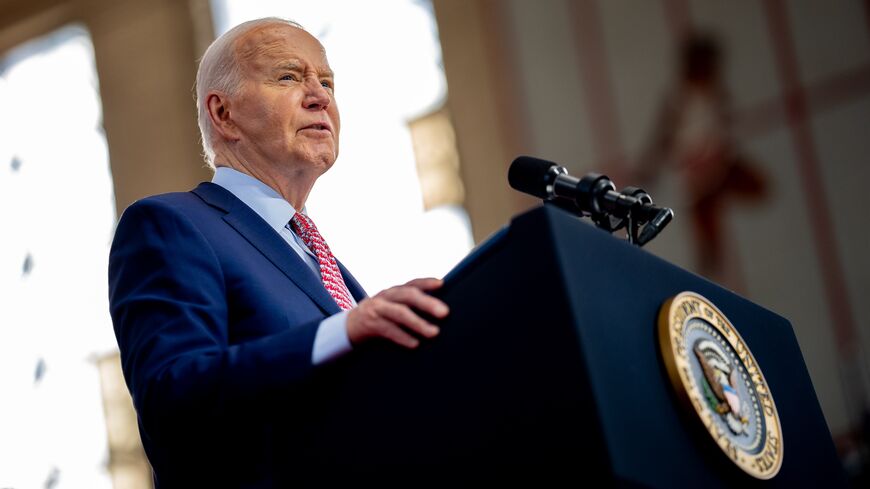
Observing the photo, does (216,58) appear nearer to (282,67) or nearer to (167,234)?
(282,67)

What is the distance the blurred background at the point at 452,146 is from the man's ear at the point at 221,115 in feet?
10.4

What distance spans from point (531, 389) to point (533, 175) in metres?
0.69

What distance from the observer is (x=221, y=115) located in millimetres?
2621

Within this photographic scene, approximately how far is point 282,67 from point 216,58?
161 millimetres

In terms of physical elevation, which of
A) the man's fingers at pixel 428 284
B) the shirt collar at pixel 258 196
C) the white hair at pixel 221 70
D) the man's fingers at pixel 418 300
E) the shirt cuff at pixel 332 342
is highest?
the white hair at pixel 221 70

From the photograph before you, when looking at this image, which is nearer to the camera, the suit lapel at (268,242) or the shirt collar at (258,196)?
the suit lapel at (268,242)

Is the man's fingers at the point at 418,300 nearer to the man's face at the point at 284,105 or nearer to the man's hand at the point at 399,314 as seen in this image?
the man's hand at the point at 399,314

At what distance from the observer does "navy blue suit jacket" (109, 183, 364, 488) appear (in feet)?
5.62

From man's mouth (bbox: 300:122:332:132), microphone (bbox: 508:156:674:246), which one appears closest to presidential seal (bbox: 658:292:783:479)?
microphone (bbox: 508:156:674:246)

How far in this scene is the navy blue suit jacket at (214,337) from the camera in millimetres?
1713

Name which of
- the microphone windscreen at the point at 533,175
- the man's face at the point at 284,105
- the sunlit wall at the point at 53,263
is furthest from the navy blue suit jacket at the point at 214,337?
the sunlit wall at the point at 53,263

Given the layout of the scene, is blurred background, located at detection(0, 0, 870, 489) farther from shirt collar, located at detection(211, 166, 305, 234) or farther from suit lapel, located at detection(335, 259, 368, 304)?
shirt collar, located at detection(211, 166, 305, 234)

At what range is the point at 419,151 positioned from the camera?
7.98m

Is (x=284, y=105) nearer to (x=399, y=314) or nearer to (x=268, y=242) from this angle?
(x=268, y=242)
